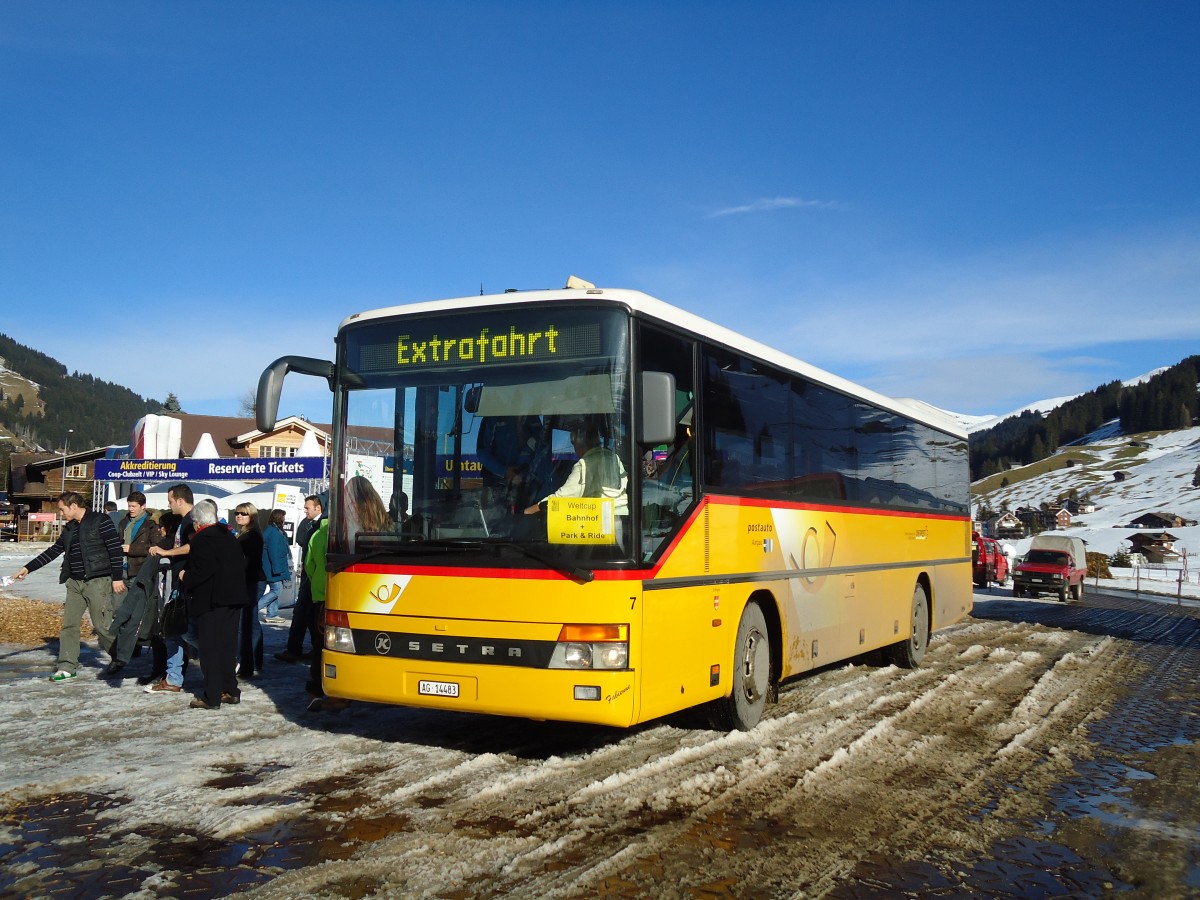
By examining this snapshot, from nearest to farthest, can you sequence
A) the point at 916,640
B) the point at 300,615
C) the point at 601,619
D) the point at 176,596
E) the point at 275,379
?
the point at 601,619 < the point at 275,379 < the point at 176,596 < the point at 300,615 < the point at 916,640

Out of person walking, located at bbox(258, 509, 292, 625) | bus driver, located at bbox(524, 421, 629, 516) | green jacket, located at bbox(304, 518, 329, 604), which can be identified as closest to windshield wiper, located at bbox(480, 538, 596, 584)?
bus driver, located at bbox(524, 421, 629, 516)

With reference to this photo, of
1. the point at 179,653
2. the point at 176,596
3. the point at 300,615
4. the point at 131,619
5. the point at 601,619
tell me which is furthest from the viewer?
the point at 300,615

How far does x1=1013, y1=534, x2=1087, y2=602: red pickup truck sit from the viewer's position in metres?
35.7

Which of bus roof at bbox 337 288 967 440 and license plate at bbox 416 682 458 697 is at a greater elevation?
bus roof at bbox 337 288 967 440

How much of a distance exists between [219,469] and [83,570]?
2333 cm

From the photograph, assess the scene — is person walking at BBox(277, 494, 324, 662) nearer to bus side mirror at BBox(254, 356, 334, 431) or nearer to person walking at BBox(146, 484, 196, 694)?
person walking at BBox(146, 484, 196, 694)

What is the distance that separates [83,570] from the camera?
10.5 meters

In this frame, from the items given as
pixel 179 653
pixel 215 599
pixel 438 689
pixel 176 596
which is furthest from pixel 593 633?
pixel 179 653

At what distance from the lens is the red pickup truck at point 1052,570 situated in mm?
35688

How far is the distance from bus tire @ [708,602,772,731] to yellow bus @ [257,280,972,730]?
0.06ft

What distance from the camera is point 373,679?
7621 millimetres

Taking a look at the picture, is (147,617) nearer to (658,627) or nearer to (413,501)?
(413,501)

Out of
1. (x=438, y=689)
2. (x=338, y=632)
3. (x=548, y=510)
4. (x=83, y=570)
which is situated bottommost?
(x=438, y=689)

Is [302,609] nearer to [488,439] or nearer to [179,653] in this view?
Result: [179,653]
